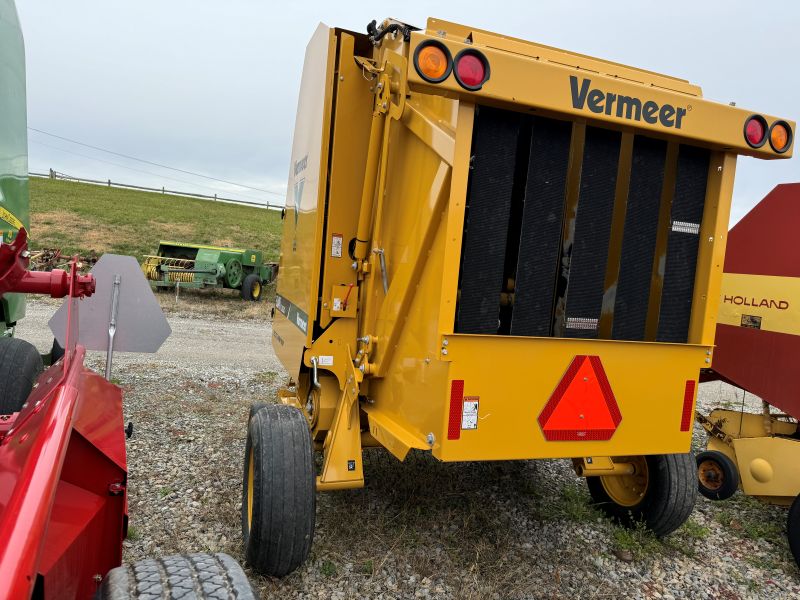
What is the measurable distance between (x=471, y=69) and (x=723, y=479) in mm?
3690

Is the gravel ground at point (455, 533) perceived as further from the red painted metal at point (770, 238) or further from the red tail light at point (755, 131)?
the red tail light at point (755, 131)

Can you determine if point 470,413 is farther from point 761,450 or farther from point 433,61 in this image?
point 761,450

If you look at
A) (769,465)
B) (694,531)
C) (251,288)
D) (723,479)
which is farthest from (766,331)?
(251,288)

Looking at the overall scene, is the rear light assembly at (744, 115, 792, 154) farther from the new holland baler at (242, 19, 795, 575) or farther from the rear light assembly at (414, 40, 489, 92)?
the rear light assembly at (414, 40, 489, 92)

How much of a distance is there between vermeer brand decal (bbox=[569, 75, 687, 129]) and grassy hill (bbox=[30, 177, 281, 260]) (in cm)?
1678

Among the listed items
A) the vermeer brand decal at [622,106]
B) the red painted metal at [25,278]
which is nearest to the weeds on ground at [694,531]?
the vermeer brand decal at [622,106]

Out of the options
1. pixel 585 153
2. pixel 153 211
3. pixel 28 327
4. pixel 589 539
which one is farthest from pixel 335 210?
pixel 153 211

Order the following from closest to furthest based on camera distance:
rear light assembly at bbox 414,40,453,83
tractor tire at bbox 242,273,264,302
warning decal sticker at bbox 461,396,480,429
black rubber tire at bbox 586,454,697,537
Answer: rear light assembly at bbox 414,40,453,83 → warning decal sticker at bbox 461,396,480,429 → black rubber tire at bbox 586,454,697,537 → tractor tire at bbox 242,273,264,302

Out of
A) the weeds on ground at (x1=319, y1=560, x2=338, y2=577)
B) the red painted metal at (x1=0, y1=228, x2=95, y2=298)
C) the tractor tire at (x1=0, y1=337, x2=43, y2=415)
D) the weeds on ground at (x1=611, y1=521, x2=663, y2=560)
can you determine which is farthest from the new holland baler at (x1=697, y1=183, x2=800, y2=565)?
the tractor tire at (x1=0, y1=337, x2=43, y2=415)

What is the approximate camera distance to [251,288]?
13.9 m

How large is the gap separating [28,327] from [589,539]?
9319 millimetres

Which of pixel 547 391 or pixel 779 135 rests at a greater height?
pixel 779 135

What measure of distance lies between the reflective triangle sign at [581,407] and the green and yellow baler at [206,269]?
38.1 feet

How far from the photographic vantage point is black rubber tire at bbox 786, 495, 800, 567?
3.62m
